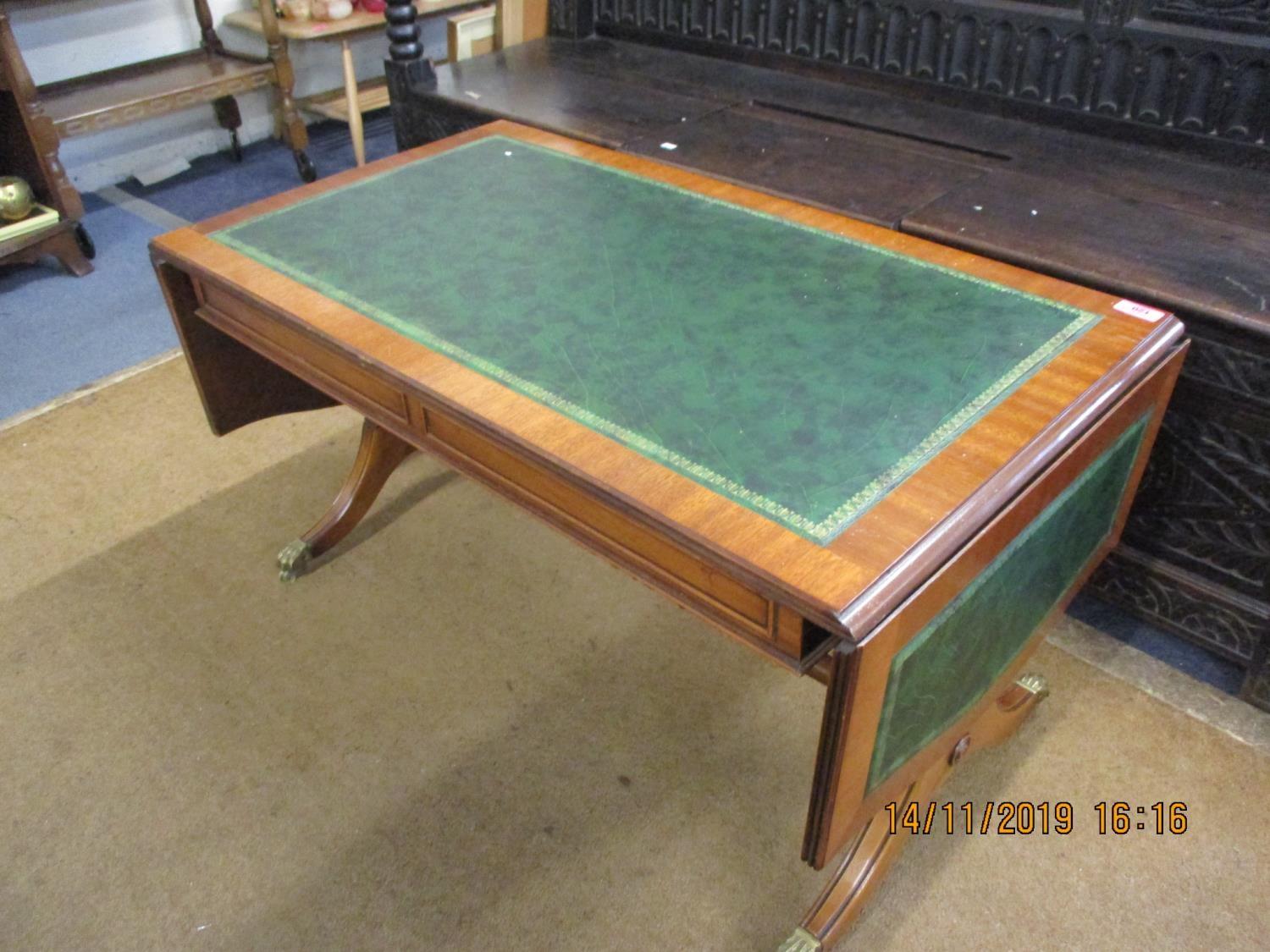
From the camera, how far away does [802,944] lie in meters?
1.22

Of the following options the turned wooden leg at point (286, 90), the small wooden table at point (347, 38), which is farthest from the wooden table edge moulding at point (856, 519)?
the turned wooden leg at point (286, 90)

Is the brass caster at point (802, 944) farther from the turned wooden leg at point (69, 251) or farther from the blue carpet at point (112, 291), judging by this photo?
the turned wooden leg at point (69, 251)

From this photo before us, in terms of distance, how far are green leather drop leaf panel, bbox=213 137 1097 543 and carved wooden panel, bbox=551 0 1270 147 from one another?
734mm

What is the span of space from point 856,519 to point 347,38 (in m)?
3.11

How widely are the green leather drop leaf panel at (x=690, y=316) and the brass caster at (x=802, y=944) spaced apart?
60 centimetres

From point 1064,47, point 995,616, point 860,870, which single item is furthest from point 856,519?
point 1064,47

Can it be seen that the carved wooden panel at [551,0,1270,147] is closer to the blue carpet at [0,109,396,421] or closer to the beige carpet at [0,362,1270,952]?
the beige carpet at [0,362,1270,952]

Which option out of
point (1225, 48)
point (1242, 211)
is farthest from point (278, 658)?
point (1225, 48)

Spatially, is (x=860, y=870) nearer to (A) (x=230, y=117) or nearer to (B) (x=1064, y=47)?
(B) (x=1064, y=47)

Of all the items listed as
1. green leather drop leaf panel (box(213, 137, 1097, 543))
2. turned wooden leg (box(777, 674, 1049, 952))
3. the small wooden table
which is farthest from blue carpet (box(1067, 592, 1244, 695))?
the small wooden table

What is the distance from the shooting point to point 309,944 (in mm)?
1302

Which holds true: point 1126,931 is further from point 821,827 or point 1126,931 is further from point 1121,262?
point 1121,262

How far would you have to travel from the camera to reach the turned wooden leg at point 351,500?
6.05 ft

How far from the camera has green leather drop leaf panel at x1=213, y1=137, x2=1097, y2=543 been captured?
1.01 meters
